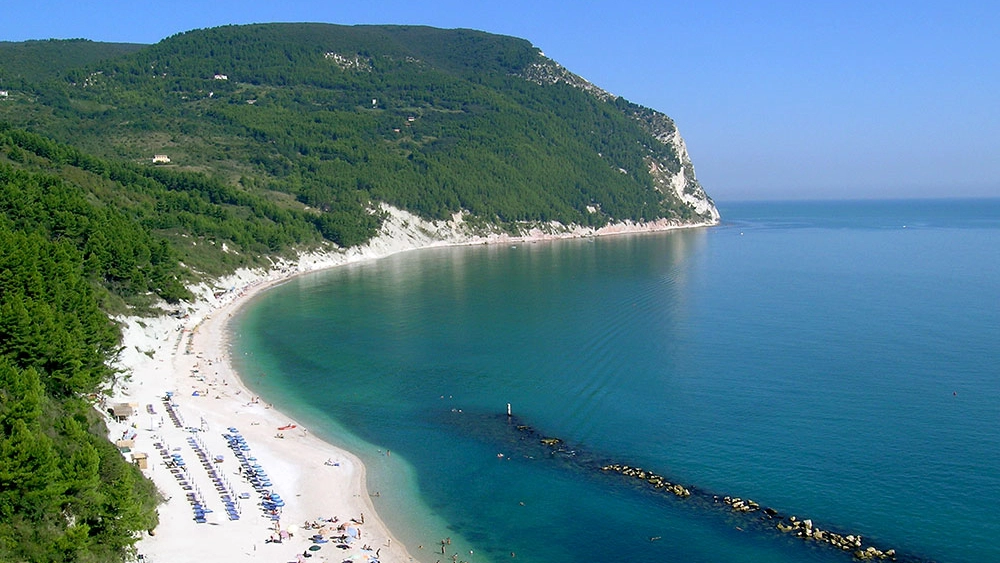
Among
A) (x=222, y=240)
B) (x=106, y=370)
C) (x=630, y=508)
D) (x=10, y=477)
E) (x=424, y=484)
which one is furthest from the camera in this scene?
(x=222, y=240)

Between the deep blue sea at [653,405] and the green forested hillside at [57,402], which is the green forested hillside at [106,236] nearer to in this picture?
the green forested hillside at [57,402]

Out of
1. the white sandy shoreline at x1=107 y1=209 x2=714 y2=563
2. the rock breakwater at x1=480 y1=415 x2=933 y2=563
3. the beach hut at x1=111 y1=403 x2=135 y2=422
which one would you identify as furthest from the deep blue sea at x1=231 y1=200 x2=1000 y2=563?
the beach hut at x1=111 y1=403 x2=135 y2=422

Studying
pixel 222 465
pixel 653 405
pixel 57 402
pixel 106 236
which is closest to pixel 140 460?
pixel 222 465

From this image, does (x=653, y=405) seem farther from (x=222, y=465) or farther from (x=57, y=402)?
(x=57, y=402)

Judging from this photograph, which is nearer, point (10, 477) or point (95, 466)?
point (10, 477)

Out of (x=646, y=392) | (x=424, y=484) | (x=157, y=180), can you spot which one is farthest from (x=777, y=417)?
(x=157, y=180)

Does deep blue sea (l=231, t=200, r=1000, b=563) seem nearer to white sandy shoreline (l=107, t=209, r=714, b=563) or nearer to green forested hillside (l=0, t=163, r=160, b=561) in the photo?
white sandy shoreline (l=107, t=209, r=714, b=563)

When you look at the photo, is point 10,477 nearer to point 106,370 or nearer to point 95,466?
point 95,466
